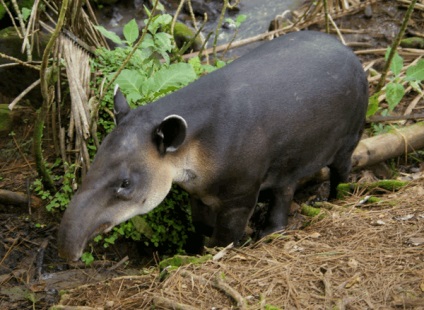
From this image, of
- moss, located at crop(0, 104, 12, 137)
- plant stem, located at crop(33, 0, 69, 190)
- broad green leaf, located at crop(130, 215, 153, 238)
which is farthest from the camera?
moss, located at crop(0, 104, 12, 137)

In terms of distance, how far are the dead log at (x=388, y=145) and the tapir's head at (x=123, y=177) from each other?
287cm

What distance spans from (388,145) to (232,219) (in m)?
2.52

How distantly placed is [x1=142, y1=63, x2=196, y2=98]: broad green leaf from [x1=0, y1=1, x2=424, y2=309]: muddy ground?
4.89 feet

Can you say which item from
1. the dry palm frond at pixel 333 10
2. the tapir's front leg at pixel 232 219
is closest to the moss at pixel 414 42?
the dry palm frond at pixel 333 10

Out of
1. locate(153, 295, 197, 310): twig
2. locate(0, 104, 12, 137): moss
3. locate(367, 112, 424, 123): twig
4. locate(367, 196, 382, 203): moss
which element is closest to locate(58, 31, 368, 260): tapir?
locate(367, 196, 382, 203): moss

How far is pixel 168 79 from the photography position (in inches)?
235

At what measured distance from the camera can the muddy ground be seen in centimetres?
423

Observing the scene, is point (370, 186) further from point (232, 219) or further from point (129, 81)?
point (129, 81)

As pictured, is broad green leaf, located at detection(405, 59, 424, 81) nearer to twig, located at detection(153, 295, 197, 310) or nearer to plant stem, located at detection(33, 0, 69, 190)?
plant stem, located at detection(33, 0, 69, 190)

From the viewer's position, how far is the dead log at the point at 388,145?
24.0ft

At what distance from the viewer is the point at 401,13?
10.5 metres

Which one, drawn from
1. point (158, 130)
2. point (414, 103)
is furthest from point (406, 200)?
point (414, 103)

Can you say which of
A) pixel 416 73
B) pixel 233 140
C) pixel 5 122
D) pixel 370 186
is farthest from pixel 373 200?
pixel 5 122

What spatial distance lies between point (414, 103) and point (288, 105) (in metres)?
3.32
